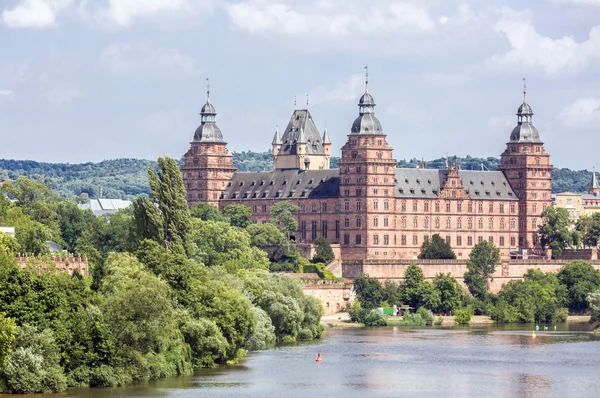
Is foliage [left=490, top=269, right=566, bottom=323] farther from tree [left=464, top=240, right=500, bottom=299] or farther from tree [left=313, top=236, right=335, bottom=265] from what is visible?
tree [left=313, top=236, right=335, bottom=265]

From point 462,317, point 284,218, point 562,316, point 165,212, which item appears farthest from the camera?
point 284,218

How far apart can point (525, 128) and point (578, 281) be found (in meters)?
26.8

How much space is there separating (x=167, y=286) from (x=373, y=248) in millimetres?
81609

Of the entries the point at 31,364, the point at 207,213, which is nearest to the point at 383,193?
the point at 207,213

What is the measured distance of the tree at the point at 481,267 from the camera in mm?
169788

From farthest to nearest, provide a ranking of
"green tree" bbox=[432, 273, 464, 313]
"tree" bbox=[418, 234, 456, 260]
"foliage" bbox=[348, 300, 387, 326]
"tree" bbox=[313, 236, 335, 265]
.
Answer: "tree" bbox=[418, 234, 456, 260], "tree" bbox=[313, 236, 335, 265], "green tree" bbox=[432, 273, 464, 313], "foliage" bbox=[348, 300, 387, 326]

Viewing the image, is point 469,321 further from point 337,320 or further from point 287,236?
point 287,236

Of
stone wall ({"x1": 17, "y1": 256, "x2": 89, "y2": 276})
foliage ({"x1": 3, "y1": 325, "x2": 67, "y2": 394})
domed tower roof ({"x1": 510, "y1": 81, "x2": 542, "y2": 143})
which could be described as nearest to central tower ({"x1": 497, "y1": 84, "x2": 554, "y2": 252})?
domed tower roof ({"x1": 510, "y1": 81, "x2": 542, "y2": 143})

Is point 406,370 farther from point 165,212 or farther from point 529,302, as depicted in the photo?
point 529,302

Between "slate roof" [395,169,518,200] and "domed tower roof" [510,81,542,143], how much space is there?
17.2 feet

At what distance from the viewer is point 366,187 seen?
583 ft

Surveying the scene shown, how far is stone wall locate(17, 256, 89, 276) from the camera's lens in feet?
331

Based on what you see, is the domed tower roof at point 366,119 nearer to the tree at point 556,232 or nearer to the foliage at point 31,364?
the tree at point 556,232

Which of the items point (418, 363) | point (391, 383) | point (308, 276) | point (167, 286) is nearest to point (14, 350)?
point (167, 286)
